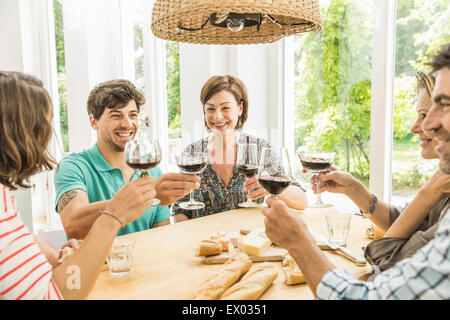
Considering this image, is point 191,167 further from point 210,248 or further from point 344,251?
point 344,251

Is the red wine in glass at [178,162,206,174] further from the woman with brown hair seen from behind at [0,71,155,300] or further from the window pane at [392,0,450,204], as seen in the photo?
the window pane at [392,0,450,204]

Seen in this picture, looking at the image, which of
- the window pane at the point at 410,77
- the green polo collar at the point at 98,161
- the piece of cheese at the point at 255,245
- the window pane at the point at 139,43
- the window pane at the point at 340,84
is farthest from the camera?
the window pane at the point at 139,43

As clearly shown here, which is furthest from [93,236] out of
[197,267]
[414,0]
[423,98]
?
[414,0]

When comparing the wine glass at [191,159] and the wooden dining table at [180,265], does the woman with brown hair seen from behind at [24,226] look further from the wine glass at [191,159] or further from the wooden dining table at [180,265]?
the wine glass at [191,159]

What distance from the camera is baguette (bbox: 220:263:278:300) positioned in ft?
3.30

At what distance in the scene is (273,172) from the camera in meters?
1.32

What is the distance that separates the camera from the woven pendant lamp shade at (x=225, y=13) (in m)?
1.08

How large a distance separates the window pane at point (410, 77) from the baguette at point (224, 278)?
1.52 m

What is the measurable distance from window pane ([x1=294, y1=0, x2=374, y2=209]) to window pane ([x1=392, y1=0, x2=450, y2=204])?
19 cm

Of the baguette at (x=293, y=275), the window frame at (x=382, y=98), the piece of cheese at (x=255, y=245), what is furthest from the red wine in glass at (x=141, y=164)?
the window frame at (x=382, y=98)

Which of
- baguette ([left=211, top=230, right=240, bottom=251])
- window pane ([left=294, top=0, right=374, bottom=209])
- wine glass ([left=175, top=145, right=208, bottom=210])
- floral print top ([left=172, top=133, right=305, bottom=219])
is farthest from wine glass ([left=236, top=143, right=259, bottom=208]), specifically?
window pane ([left=294, top=0, right=374, bottom=209])
